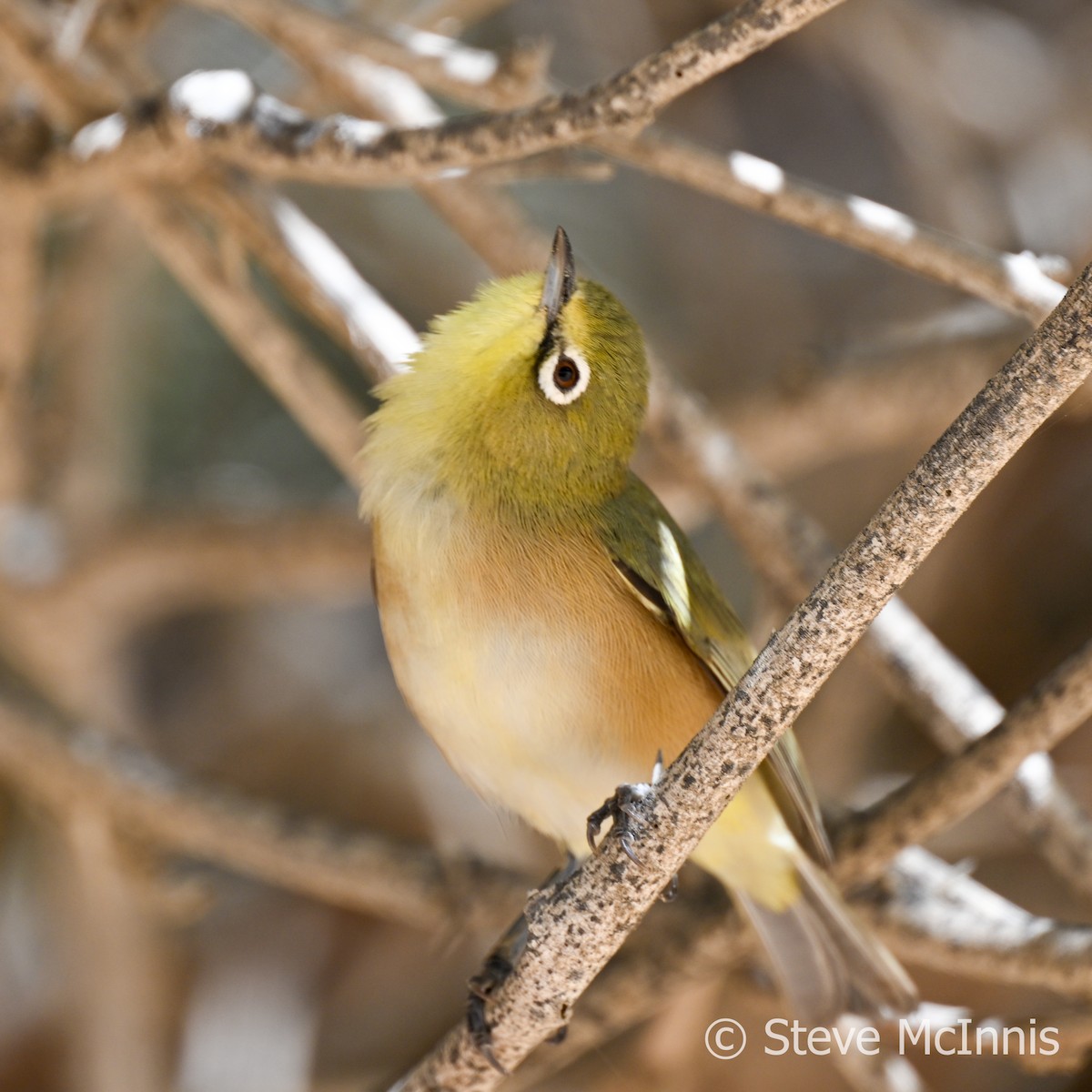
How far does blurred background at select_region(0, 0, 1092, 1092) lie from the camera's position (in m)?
3.38

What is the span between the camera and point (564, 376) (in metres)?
1.96

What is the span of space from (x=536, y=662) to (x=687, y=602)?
31cm

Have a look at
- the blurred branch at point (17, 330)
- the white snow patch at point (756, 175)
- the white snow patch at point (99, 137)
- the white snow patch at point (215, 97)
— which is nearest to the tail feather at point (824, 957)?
the white snow patch at point (756, 175)

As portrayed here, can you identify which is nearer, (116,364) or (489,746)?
(489,746)

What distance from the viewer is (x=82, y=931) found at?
3.62 m

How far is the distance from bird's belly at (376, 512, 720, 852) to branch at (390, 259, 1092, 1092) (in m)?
0.36

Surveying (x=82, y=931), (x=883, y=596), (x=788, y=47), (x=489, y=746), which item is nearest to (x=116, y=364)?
(x=82, y=931)

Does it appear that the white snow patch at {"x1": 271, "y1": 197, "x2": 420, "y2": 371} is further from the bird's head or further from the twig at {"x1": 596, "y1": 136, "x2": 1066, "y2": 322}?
the twig at {"x1": 596, "y1": 136, "x2": 1066, "y2": 322}

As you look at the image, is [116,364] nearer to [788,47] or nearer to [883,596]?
[788,47]

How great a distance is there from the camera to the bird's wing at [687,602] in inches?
78.1

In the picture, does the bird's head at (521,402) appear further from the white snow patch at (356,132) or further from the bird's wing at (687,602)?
the white snow patch at (356,132)

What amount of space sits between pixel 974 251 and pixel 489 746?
1069mm

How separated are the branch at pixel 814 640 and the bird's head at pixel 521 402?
0.60 m

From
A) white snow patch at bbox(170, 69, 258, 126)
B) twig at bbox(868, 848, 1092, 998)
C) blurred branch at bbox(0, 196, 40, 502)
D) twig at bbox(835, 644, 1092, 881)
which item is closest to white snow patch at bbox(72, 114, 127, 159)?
white snow patch at bbox(170, 69, 258, 126)
